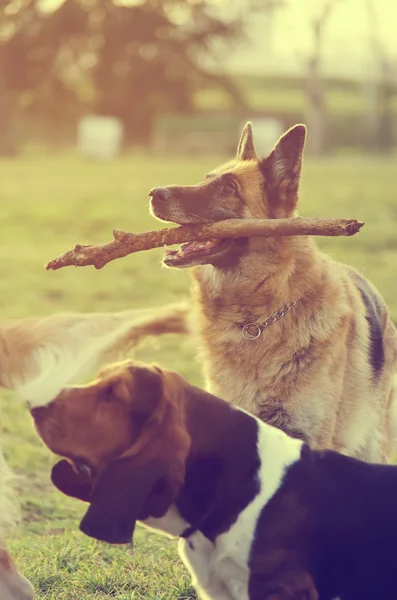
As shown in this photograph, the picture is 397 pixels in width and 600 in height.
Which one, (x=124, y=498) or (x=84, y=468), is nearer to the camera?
(x=124, y=498)

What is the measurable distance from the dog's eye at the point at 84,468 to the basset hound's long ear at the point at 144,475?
0.28 feet

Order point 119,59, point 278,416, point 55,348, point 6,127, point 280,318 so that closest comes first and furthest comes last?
point 55,348 < point 278,416 < point 280,318 < point 6,127 < point 119,59

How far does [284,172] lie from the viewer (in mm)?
4992

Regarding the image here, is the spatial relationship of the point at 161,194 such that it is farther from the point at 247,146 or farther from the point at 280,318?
the point at 280,318

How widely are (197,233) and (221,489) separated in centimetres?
166

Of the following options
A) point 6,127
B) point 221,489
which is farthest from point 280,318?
point 6,127

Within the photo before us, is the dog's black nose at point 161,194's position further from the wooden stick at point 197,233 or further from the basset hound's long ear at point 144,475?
the basset hound's long ear at point 144,475

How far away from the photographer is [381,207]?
18.8 metres

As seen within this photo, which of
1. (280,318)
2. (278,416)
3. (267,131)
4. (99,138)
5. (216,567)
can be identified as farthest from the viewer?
(267,131)

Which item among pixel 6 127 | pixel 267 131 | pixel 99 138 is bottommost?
pixel 267 131

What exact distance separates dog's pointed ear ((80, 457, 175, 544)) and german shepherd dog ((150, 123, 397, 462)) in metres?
1.46

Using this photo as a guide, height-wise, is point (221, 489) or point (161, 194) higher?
point (161, 194)

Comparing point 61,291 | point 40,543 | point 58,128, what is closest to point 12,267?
point 61,291

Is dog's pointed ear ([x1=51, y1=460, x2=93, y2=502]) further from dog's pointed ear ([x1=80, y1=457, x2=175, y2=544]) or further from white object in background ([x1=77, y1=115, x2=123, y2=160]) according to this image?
white object in background ([x1=77, y1=115, x2=123, y2=160])
